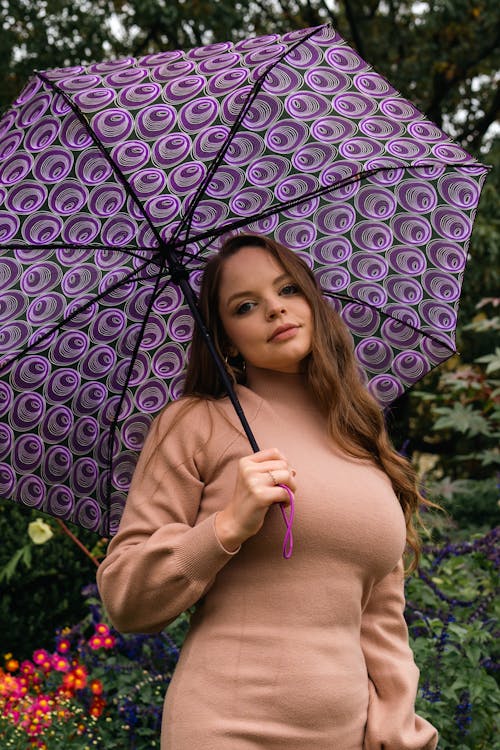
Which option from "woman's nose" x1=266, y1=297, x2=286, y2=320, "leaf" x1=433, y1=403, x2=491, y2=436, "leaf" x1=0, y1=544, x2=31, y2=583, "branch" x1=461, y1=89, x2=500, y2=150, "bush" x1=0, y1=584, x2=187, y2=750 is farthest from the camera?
"branch" x1=461, y1=89, x2=500, y2=150

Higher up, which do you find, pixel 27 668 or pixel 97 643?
pixel 97 643

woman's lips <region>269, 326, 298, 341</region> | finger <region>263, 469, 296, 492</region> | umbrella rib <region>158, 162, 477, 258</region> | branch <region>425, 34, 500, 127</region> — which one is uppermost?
branch <region>425, 34, 500, 127</region>

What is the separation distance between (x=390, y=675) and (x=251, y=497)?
25.0 inches

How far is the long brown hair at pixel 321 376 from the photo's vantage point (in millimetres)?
1991

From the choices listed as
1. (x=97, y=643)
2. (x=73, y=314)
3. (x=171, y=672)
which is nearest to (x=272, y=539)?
(x=73, y=314)

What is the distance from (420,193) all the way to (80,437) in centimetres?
109

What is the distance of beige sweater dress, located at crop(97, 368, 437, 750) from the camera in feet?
5.41

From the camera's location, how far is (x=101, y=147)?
6.03ft

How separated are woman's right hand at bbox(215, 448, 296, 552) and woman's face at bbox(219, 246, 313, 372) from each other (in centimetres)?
36

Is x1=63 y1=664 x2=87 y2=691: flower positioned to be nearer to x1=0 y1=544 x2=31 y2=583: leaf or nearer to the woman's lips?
x1=0 y1=544 x2=31 y2=583: leaf

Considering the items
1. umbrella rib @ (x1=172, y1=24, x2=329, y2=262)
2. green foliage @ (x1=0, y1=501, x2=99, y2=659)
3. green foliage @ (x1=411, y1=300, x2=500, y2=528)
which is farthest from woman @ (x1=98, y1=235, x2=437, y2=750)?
green foliage @ (x1=0, y1=501, x2=99, y2=659)

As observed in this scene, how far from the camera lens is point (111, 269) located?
200 cm

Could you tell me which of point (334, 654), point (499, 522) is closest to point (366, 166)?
point (334, 654)

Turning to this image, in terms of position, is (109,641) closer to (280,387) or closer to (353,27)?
(280,387)
